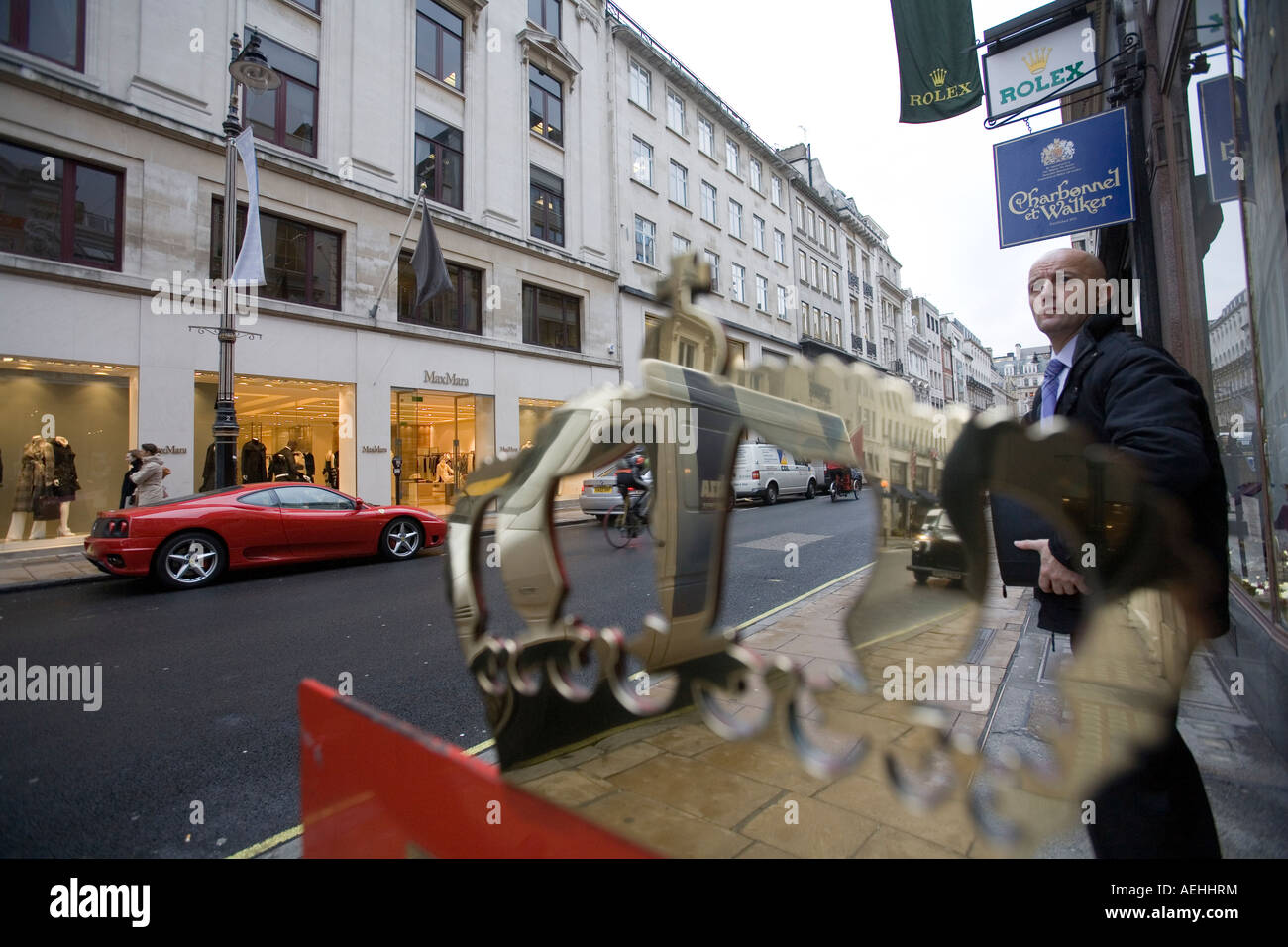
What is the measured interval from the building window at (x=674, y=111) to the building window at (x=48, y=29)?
1024 cm

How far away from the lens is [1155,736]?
2.97 feet

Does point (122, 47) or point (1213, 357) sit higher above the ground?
point (122, 47)

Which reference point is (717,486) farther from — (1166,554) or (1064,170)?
(1064,170)

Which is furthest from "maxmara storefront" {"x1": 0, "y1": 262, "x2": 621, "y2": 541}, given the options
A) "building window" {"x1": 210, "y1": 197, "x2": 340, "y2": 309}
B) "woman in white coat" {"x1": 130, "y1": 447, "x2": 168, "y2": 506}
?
"woman in white coat" {"x1": 130, "y1": 447, "x2": 168, "y2": 506}

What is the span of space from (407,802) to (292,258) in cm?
1418

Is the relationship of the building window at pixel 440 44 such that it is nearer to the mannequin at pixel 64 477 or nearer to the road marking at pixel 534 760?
the mannequin at pixel 64 477

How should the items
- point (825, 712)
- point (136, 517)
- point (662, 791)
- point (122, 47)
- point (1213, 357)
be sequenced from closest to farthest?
point (825, 712) < point (662, 791) < point (1213, 357) < point (136, 517) < point (122, 47)

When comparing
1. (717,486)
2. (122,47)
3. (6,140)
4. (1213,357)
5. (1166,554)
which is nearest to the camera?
(1166,554)

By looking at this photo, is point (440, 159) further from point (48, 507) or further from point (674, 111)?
point (48, 507)

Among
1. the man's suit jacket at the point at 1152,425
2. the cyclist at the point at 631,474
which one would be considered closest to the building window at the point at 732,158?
the cyclist at the point at 631,474

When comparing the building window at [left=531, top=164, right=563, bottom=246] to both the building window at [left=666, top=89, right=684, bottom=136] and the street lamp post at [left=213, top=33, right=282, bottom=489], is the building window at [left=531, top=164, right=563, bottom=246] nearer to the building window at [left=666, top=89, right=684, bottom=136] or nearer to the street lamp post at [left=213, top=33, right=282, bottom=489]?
the building window at [left=666, top=89, right=684, bottom=136]

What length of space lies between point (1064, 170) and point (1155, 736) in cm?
472

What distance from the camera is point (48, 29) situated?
32.9ft
